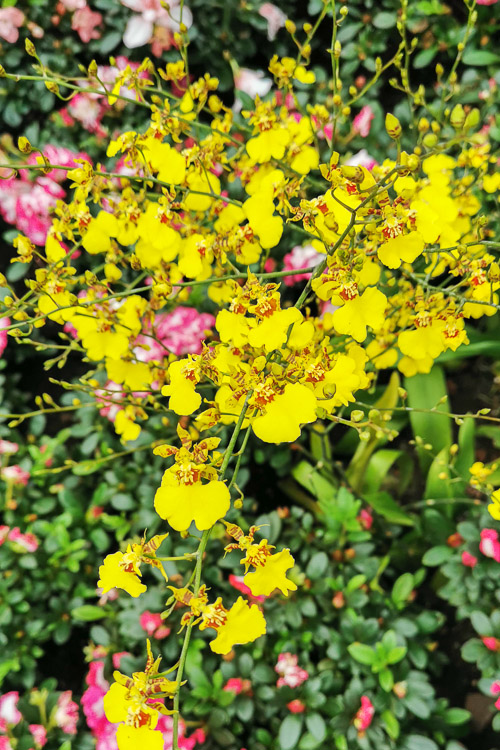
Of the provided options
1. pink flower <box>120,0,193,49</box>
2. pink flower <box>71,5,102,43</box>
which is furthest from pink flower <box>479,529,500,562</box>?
pink flower <box>71,5,102,43</box>

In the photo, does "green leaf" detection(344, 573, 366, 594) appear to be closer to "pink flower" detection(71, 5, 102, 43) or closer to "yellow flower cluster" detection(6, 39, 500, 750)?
"yellow flower cluster" detection(6, 39, 500, 750)

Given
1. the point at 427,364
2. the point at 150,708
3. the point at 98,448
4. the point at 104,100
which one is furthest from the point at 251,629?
the point at 104,100

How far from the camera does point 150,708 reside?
609mm

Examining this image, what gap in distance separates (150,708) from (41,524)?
80cm

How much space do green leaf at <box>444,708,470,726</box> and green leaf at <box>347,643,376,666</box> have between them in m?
0.21

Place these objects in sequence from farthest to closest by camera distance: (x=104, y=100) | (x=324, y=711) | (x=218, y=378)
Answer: (x=104, y=100) → (x=324, y=711) → (x=218, y=378)

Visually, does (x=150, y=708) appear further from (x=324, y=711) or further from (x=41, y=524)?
(x=41, y=524)

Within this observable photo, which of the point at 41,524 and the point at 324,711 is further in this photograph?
the point at 41,524

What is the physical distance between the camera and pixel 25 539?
1265 millimetres

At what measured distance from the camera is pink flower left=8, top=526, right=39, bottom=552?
1.27m

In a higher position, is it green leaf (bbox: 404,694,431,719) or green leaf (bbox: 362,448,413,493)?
green leaf (bbox: 362,448,413,493)

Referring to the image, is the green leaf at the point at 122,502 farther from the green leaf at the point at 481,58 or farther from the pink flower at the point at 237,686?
the green leaf at the point at 481,58

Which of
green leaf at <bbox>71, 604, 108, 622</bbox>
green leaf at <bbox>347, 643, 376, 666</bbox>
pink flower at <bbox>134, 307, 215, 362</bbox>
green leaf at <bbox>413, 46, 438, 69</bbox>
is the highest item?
green leaf at <bbox>413, 46, 438, 69</bbox>

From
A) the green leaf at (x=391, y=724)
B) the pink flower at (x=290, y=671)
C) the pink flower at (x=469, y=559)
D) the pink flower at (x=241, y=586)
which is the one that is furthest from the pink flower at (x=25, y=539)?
the pink flower at (x=469, y=559)
